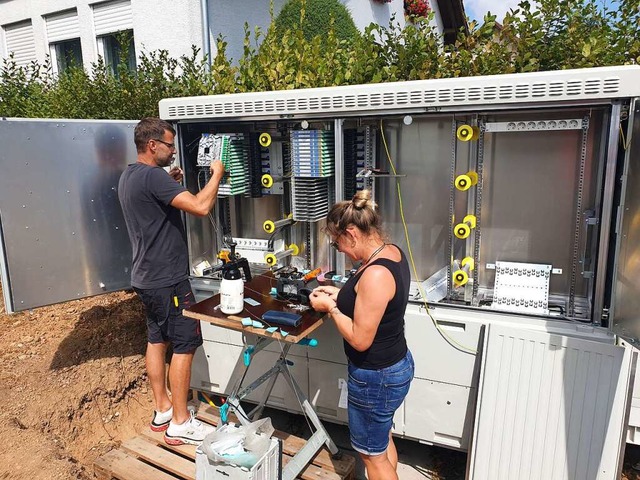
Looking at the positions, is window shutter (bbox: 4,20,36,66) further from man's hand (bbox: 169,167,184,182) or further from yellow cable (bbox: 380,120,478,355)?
yellow cable (bbox: 380,120,478,355)

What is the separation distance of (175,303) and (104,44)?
5540 millimetres

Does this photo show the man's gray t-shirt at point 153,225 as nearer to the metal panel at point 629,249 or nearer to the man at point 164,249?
the man at point 164,249

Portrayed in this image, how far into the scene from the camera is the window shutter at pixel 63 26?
6578 mm

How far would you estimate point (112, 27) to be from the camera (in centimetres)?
615

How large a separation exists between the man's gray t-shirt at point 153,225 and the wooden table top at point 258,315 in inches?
13.2

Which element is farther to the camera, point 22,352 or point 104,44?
point 104,44

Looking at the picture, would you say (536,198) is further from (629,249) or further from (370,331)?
(370,331)

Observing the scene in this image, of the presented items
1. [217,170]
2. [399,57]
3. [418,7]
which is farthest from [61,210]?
[418,7]

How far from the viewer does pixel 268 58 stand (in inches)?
135

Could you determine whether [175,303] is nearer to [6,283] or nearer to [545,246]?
[6,283]

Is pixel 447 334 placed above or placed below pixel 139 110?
below

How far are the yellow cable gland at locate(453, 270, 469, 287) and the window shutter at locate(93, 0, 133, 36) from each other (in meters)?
5.65

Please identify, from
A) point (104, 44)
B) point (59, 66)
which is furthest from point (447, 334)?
point (59, 66)

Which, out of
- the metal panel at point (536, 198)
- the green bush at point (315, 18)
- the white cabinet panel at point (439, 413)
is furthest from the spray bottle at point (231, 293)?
the green bush at point (315, 18)
